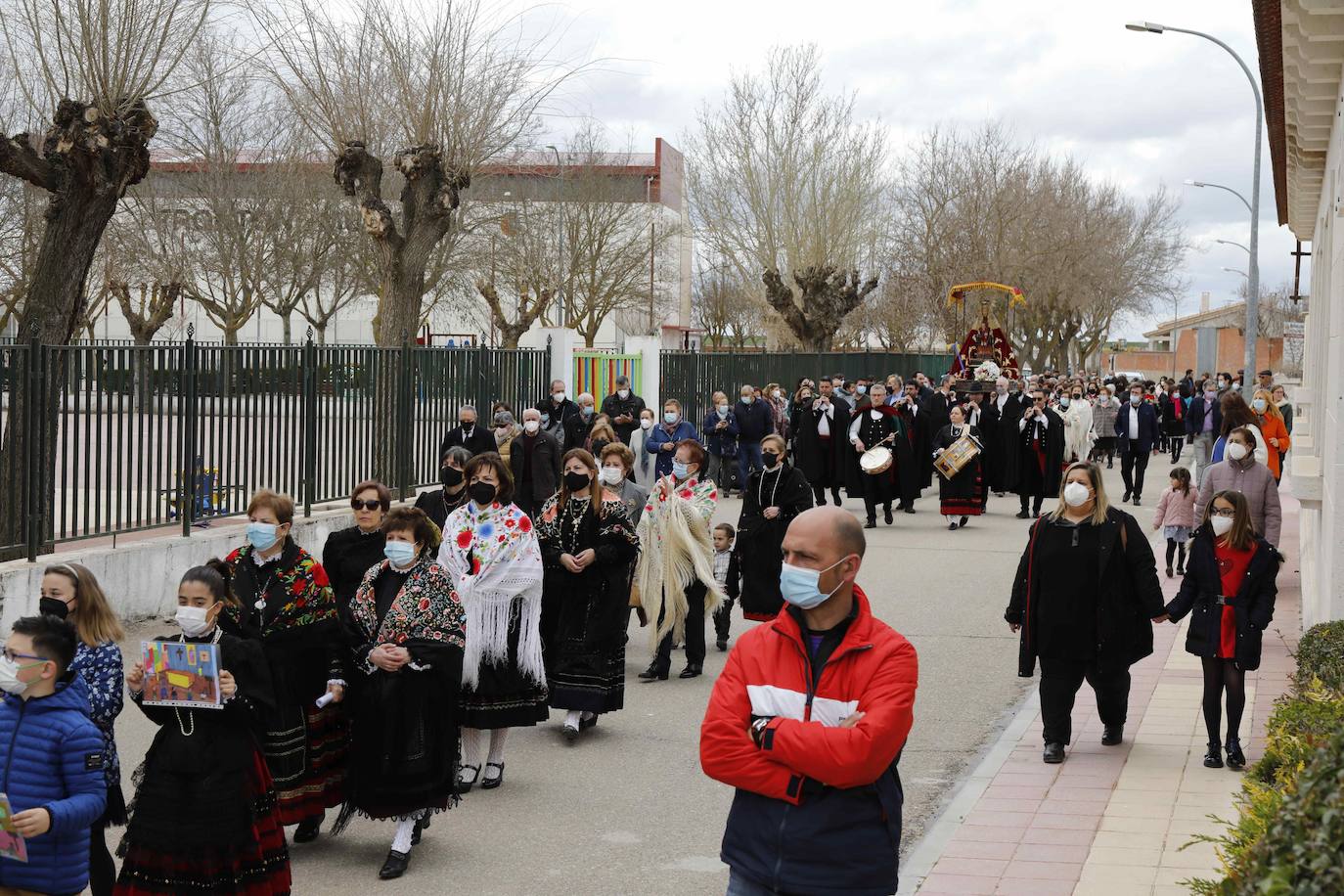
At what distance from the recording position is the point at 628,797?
8.23m

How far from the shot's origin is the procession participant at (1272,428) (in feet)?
60.9

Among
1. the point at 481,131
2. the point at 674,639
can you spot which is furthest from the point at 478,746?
the point at 481,131

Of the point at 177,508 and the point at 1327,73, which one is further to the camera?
the point at 177,508

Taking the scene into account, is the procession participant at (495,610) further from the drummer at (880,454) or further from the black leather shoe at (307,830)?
the drummer at (880,454)

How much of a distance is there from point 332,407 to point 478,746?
26.9 feet

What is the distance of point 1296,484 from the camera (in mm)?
11078

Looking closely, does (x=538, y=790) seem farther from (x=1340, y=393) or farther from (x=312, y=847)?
(x=1340, y=393)

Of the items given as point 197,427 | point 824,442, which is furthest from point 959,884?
point 824,442

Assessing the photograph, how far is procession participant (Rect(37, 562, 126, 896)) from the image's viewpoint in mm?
5750

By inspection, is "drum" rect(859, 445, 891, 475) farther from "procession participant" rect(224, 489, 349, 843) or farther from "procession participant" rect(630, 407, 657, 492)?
"procession participant" rect(224, 489, 349, 843)

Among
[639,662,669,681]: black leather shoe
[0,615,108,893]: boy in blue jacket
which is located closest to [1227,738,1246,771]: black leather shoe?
[639,662,669,681]: black leather shoe

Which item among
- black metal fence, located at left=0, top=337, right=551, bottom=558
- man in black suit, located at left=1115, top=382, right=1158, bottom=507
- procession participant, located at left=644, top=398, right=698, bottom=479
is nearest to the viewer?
black metal fence, located at left=0, top=337, right=551, bottom=558

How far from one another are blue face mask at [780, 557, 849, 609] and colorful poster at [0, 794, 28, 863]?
257cm

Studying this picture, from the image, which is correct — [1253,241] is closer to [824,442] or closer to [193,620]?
[824,442]
